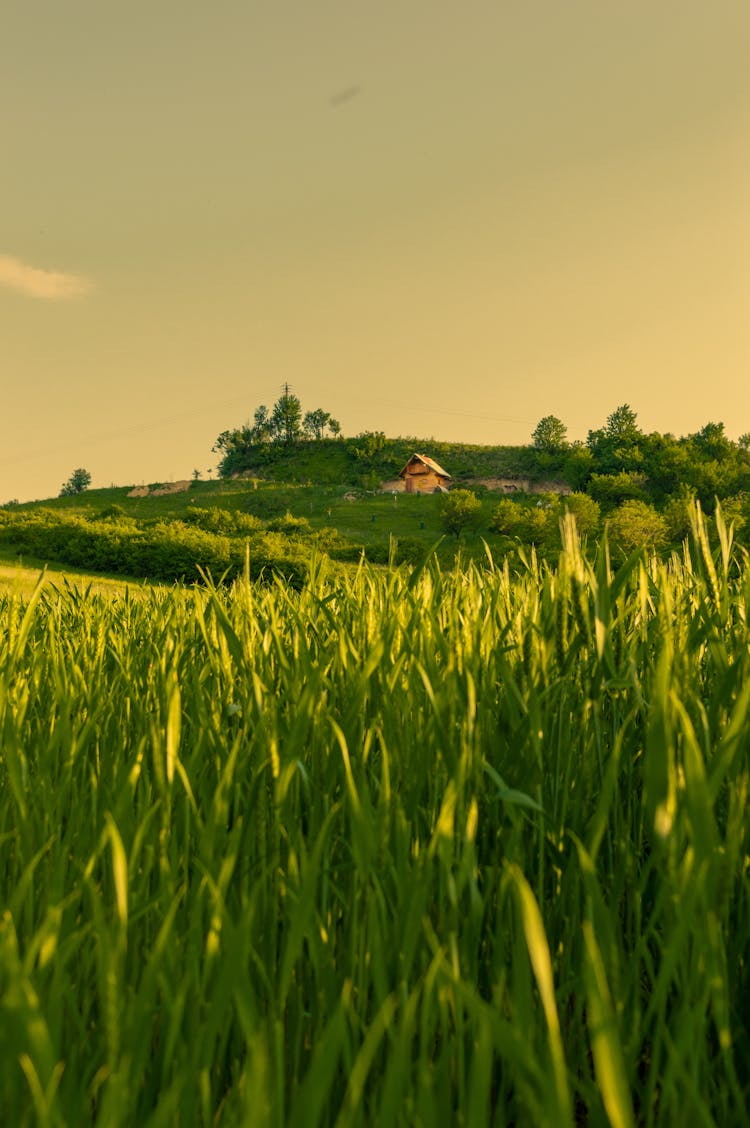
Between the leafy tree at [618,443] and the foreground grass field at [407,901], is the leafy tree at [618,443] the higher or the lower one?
the higher one

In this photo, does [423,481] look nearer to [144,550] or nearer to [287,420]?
[287,420]

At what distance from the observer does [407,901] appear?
1.08 metres

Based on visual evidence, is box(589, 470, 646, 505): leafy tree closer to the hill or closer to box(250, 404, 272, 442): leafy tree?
the hill

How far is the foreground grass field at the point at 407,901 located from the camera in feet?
2.55

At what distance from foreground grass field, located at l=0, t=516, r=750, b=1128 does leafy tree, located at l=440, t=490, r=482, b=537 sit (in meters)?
48.1

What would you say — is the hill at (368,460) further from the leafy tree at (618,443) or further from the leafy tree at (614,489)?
the leafy tree at (614,489)

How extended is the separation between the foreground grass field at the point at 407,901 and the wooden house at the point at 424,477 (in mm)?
74663

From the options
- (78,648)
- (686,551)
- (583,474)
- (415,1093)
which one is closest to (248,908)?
(415,1093)

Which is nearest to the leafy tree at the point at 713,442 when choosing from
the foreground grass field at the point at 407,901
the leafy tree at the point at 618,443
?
the leafy tree at the point at 618,443

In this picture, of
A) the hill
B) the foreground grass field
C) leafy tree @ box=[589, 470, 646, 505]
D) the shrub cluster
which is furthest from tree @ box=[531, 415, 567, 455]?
the foreground grass field

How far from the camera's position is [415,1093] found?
91 centimetres

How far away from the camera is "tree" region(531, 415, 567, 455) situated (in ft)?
Result: 262

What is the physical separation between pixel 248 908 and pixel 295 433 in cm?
10119

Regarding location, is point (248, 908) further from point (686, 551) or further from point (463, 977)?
point (686, 551)
